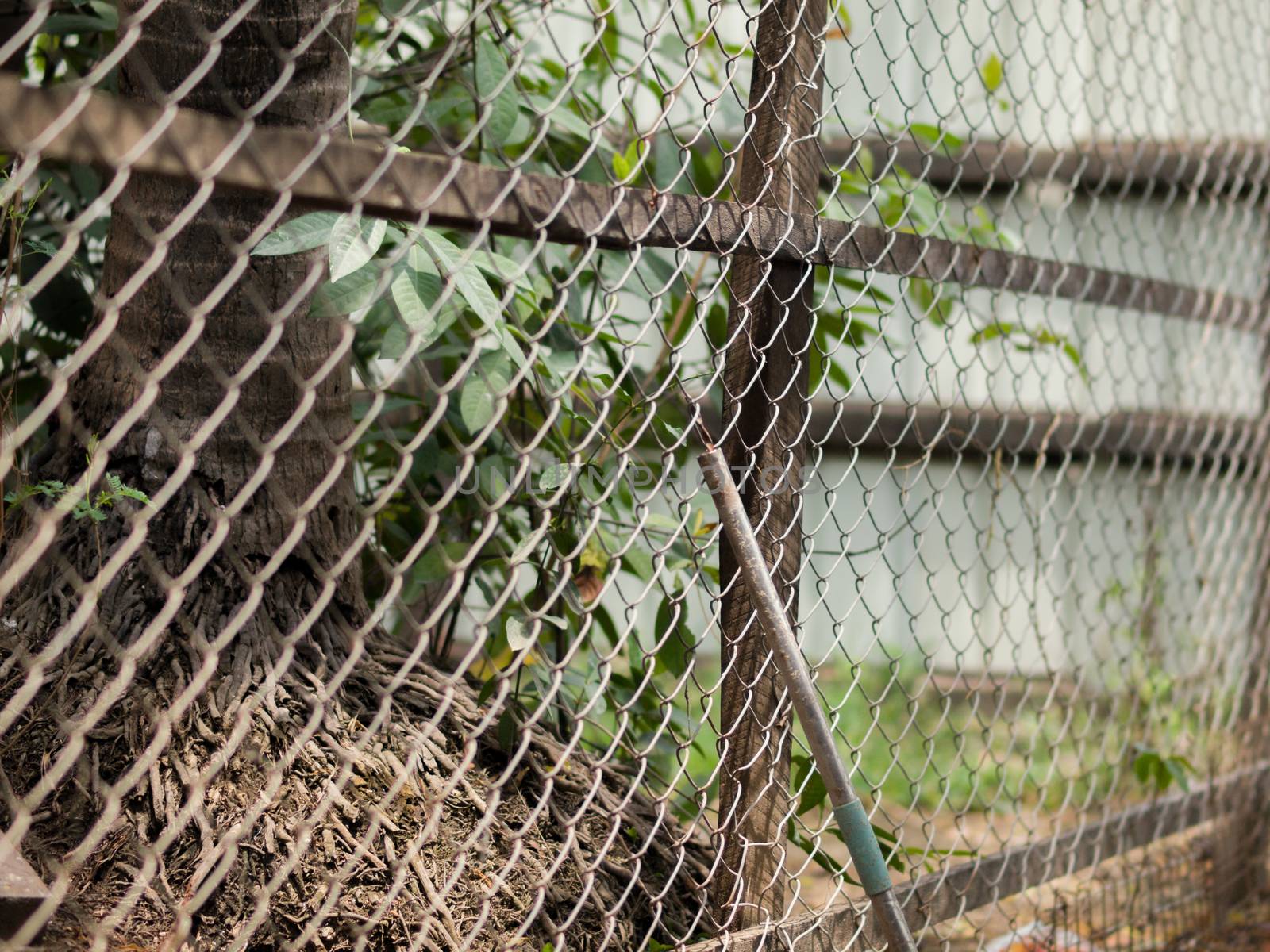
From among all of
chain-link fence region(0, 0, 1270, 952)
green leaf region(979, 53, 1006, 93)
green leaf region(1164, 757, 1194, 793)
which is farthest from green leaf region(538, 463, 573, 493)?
green leaf region(1164, 757, 1194, 793)

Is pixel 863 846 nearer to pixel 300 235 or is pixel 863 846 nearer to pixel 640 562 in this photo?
pixel 640 562

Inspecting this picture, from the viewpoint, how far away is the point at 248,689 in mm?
1538

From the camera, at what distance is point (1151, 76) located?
438cm

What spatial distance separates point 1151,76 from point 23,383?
4.04m

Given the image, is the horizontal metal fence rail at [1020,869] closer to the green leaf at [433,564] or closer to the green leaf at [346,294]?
the green leaf at [433,564]

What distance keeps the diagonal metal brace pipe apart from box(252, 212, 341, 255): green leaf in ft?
1.79

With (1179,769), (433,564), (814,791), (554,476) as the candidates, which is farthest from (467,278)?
(1179,769)

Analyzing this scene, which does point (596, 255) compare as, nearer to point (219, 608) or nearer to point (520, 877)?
point (219, 608)

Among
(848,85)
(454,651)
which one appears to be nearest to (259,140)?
(454,651)

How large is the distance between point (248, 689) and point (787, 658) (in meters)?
0.71

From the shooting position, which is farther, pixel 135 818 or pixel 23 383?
pixel 23 383

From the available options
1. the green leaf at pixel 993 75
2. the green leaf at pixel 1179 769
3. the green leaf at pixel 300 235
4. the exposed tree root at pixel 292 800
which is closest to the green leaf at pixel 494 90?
the green leaf at pixel 300 235

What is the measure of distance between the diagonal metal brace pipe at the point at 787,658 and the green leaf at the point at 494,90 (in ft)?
1.97

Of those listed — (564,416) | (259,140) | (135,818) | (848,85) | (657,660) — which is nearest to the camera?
(259,140)
